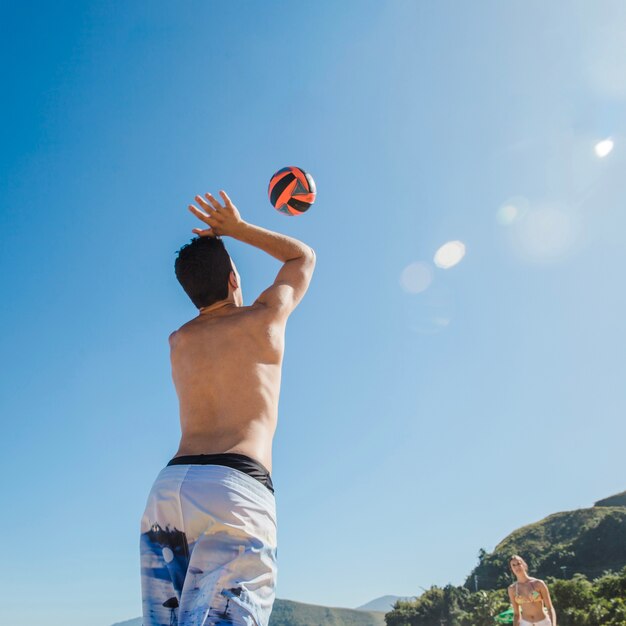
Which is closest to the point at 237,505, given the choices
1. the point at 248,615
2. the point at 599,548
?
the point at 248,615

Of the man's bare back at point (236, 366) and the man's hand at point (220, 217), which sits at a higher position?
the man's hand at point (220, 217)

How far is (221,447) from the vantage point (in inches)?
96.6

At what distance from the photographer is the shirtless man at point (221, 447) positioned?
209 cm

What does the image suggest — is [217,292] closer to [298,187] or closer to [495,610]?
[298,187]

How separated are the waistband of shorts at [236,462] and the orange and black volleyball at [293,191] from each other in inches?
145

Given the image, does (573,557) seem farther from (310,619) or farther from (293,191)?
(310,619)

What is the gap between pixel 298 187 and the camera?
5.64 m

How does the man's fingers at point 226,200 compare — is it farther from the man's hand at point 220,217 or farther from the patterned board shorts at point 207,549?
the patterned board shorts at point 207,549

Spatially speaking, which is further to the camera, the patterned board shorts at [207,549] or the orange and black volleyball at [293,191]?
the orange and black volleyball at [293,191]

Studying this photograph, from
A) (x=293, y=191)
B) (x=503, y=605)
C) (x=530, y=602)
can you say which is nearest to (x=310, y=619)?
(x=503, y=605)

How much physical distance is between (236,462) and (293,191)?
150 inches

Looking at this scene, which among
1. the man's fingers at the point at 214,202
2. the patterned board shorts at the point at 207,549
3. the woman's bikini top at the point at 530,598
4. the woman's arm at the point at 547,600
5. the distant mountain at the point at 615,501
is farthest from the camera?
the distant mountain at the point at 615,501

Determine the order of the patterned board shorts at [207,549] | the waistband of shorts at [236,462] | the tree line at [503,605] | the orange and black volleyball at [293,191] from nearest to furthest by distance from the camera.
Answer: the patterned board shorts at [207,549] < the waistband of shorts at [236,462] < the orange and black volleyball at [293,191] < the tree line at [503,605]

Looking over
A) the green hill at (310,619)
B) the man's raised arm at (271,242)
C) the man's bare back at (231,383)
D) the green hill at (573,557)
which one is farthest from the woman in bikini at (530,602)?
the green hill at (310,619)
